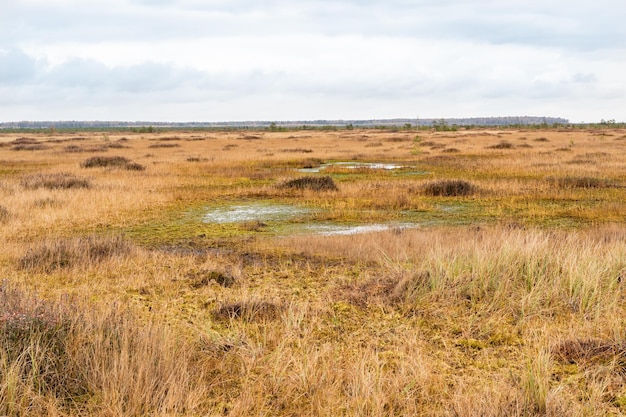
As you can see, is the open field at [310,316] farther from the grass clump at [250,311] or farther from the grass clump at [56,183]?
the grass clump at [56,183]

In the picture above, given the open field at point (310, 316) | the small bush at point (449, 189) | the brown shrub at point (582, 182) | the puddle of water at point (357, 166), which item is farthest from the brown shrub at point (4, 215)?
the brown shrub at point (582, 182)

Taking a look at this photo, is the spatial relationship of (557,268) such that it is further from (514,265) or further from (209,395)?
(209,395)

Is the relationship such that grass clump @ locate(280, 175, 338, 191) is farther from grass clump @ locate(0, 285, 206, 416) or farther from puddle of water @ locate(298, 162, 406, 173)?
grass clump @ locate(0, 285, 206, 416)

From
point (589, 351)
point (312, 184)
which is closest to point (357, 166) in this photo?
point (312, 184)

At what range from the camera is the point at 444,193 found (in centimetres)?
1966

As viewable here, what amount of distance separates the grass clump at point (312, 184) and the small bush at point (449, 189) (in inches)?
139

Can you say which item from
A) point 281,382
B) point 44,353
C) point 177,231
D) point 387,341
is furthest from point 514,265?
point 177,231

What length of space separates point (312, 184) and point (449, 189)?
5.12 meters

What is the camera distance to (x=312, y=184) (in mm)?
21062

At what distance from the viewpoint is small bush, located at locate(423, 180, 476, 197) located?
19641 millimetres

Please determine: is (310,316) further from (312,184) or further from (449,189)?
(312,184)

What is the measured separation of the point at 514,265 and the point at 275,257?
4.44m

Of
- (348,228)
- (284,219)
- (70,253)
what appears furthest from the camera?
(284,219)

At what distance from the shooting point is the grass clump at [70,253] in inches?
→ 368
